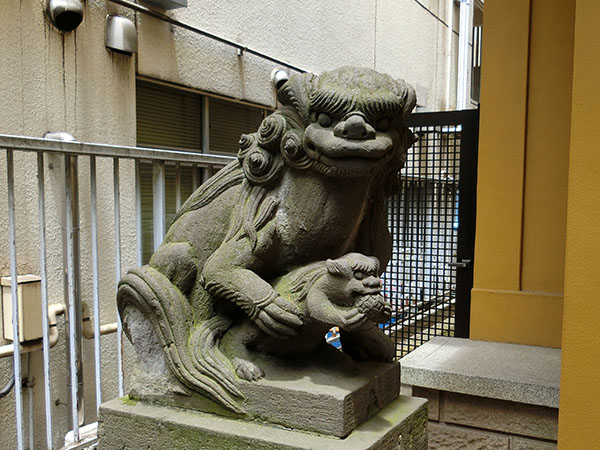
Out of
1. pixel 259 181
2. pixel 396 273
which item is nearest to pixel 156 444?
pixel 259 181

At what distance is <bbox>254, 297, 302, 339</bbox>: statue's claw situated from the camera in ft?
4.83

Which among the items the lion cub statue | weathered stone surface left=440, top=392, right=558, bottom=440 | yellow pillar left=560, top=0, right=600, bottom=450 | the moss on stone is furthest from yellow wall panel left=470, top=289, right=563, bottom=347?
the moss on stone

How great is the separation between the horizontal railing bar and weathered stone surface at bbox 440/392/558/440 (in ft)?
5.17

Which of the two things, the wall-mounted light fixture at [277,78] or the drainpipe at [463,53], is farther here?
the drainpipe at [463,53]

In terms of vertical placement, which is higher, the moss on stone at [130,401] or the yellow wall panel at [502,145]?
the yellow wall panel at [502,145]

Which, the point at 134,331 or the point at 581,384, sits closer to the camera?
the point at 134,331

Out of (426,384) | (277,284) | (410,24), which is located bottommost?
(426,384)

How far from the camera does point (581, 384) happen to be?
Result: 6.81ft

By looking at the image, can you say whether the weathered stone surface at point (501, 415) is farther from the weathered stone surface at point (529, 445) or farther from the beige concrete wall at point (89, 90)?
the beige concrete wall at point (89, 90)

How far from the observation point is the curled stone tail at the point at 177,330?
1.59 m

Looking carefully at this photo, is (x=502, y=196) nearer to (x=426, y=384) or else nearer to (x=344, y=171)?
(x=426, y=384)

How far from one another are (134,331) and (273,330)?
0.48 m

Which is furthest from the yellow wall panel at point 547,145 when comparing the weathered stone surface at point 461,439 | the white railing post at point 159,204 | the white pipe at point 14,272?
the white pipe at point 14,272

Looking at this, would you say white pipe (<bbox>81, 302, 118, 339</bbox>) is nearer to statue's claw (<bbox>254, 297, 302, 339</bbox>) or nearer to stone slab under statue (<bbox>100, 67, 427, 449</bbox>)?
stone slab under statue (<bbox>100, 67, 427, 449</bbox>)
